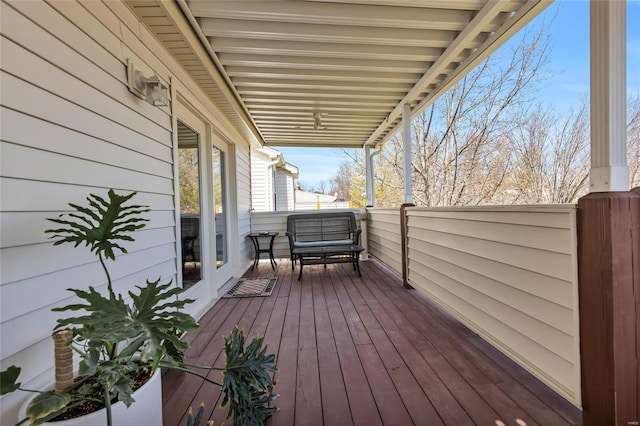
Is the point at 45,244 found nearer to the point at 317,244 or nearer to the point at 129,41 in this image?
the point at 129,41

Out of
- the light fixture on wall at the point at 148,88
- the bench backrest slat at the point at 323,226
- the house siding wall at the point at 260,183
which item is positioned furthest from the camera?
the house siding wall at the point at 260,183

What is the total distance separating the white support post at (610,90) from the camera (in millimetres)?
1192

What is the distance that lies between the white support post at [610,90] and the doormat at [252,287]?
3189mm

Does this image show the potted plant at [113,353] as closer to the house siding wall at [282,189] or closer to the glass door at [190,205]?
the glass door at [190,205]

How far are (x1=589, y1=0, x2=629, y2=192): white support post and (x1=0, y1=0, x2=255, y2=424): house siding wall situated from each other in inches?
91.2

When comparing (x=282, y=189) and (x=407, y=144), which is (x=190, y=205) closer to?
(x=407, y=144)

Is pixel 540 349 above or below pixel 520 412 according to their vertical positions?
above

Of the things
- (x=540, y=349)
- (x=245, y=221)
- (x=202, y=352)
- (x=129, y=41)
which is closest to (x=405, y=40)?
(x=129, y=41)

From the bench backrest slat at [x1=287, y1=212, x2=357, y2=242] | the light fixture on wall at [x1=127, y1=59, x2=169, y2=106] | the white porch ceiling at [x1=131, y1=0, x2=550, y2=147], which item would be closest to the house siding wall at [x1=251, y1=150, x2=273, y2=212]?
the bench backrest slat at [x1=287, y1=212, x2=357, y2=242]

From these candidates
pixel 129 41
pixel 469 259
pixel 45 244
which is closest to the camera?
pixel 45 244

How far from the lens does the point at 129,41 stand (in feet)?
5.71

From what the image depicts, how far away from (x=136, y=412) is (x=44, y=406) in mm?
339

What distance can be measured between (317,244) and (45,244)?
3816 mm

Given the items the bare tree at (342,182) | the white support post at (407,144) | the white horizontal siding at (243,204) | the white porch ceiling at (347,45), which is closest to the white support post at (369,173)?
the white porch ceiling at (347,45)
